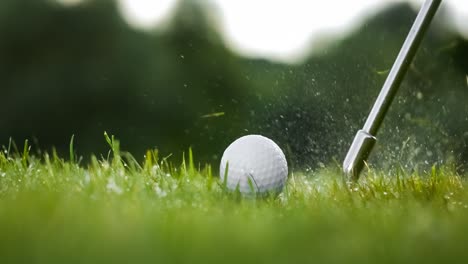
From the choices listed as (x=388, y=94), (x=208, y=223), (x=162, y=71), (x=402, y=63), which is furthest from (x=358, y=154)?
(x=162, y=71)

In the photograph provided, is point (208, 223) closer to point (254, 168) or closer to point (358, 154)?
point (254, 168)

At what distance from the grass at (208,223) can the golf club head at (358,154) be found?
0.16 m

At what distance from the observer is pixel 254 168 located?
2721mm

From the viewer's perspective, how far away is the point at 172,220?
178cm

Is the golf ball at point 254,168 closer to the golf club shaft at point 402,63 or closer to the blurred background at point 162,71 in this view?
the golf club shaft at point 402,63

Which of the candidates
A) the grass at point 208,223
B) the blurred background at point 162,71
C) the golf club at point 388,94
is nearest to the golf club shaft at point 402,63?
the golf club at point 388,94

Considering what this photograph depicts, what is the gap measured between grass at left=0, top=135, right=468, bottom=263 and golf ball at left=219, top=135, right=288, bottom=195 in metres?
0.11

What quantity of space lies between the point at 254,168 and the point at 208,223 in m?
0.97

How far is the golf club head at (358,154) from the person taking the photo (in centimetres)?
277

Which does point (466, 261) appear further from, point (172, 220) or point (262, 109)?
point (262, 109)

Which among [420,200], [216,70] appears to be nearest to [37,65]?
[216,70]

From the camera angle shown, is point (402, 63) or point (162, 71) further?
point (162, 71)

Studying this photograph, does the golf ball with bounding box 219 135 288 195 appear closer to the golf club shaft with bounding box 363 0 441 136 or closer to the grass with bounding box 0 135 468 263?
the grass with bounding box 0 135 468 263

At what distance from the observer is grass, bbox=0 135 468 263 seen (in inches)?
58.9
